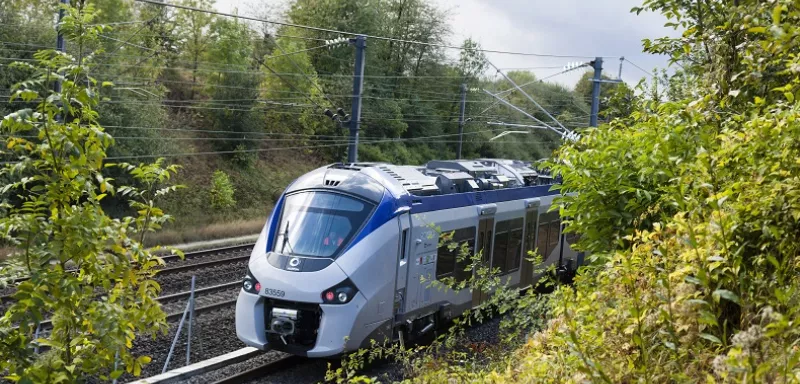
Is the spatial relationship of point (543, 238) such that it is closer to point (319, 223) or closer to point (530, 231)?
point (530, 231)

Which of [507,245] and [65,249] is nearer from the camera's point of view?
[65,249]

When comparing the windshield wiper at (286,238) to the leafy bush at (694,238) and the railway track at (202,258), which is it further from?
the railway track at (202,258)

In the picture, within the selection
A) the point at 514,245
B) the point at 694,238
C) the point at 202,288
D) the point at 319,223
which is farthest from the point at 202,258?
the point at 694,238

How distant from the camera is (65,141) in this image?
4230mm

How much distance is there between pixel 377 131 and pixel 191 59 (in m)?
10.6

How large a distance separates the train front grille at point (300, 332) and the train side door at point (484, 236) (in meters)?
4.05

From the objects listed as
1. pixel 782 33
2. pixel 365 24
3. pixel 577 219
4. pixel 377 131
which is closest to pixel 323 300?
pixel 577 219

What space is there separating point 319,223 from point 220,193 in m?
20.4

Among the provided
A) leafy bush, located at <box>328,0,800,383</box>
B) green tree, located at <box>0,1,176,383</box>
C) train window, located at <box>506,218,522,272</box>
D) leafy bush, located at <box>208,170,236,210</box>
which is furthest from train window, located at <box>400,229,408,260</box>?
leafy bush, located at <box>208,170,236,210</box>

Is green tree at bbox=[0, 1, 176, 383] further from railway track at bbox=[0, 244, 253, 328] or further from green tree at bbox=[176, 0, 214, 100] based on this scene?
green tree at bbox=[176, 0, 214, 100]

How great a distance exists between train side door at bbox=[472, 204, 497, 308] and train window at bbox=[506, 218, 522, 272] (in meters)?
0.93

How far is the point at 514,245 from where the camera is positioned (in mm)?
15516

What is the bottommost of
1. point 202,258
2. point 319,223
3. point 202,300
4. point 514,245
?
point 202,258

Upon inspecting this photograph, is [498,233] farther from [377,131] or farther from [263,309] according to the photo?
[377,131]
